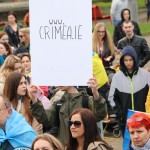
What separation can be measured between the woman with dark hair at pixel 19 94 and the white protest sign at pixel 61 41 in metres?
0.69

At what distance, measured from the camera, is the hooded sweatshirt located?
11297 mm

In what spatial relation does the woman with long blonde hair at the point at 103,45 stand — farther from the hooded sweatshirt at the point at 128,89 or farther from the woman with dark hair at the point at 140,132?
the woman with dark hair at the point at 140,132

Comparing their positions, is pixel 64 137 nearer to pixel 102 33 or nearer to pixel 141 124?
pixel 141 124

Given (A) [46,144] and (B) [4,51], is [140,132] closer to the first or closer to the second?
(A) [46,144]

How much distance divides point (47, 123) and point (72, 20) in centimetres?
120

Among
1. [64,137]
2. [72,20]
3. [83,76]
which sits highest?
[72,20]

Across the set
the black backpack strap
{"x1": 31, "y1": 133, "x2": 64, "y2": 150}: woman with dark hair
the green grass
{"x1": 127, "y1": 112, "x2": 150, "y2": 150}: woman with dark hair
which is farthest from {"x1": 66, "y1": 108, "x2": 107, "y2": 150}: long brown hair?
the green grass

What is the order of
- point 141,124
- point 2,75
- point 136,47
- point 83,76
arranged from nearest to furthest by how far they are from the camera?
1. point 141,124
2. point 83,76
3. point 2,75
4. point 136,47

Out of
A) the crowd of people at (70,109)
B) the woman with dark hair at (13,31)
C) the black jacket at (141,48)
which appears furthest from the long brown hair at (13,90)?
the woman with dark hair at (13,31)

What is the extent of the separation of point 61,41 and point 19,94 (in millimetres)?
1057

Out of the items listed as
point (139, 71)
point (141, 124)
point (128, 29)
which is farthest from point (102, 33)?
point (141, 124)

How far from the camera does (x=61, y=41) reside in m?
8.72

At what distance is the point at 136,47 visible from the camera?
14070mm

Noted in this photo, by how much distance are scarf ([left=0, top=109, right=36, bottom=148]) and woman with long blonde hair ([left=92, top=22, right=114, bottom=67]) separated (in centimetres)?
629
